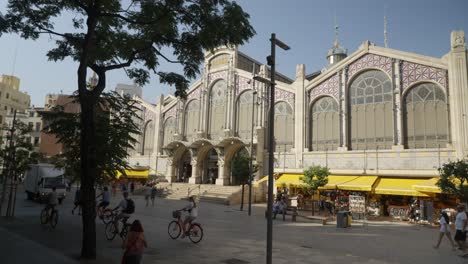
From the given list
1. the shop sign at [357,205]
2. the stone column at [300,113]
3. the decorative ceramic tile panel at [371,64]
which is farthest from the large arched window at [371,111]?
the shop sign at [357,205]

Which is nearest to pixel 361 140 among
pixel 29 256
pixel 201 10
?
pixel 201 10

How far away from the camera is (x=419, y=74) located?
27422 mm

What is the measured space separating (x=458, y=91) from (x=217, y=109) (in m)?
24.5

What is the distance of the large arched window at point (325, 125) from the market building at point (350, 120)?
9 cm

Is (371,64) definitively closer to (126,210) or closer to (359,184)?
(359,184)

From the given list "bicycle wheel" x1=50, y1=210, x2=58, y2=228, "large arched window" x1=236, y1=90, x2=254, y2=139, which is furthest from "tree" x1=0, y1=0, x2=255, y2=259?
"large arched window" x1=236, y1=90, x2=254, y2=139

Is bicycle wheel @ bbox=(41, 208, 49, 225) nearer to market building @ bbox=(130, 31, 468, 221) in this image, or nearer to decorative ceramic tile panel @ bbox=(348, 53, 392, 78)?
market building @ bbox=(130, 31, 468, 221)

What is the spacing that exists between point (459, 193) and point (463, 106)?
9.58 m

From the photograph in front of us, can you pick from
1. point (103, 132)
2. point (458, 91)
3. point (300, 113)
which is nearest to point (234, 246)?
point (103, 132)

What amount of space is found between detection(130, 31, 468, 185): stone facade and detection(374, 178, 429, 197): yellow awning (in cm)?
78

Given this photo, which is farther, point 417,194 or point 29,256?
point 417,194

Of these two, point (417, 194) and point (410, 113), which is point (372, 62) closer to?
point (410, 113)

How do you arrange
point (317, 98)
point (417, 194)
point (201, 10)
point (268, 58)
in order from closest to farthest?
point (268, 58) < point (201, 10) < point (417, 194) < point (317, 98)

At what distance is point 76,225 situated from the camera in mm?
16250
